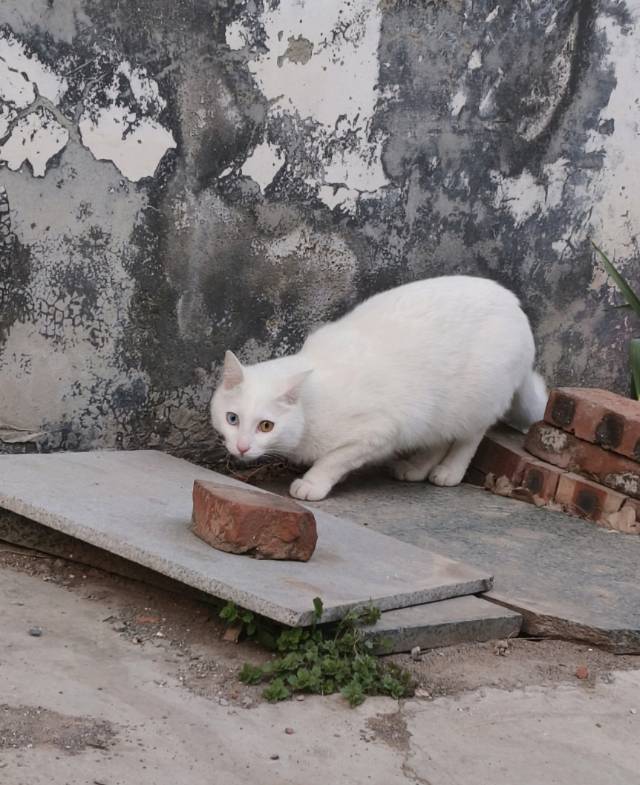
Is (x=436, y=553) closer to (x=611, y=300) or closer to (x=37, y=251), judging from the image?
(x=37, y=251)

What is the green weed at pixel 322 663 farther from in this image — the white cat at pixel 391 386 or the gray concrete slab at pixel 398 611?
the white cat at pixel 391 386

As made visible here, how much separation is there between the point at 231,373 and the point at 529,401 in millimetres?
1594

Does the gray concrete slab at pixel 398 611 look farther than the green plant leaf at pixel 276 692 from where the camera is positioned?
Yes

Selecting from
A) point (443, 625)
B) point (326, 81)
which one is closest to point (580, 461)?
point (443, 625)

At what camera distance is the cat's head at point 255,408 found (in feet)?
14.2

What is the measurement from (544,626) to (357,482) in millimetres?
1517

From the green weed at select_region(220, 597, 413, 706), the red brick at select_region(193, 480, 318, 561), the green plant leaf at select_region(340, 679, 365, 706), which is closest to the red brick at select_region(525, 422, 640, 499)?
the red brick at select_region(193, 480, 318, 561)

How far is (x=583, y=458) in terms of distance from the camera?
482 cm

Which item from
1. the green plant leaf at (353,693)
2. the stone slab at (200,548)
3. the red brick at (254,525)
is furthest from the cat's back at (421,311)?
the green plant leaf at (353,693)

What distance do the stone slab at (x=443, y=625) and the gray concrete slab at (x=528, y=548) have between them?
97 millimetres

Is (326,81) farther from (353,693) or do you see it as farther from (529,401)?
(353,693)

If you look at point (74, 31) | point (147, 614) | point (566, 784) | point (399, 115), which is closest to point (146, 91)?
point (74, 31)

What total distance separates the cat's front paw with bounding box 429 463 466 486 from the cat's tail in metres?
0.46

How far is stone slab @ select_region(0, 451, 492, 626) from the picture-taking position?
320 centimetres
